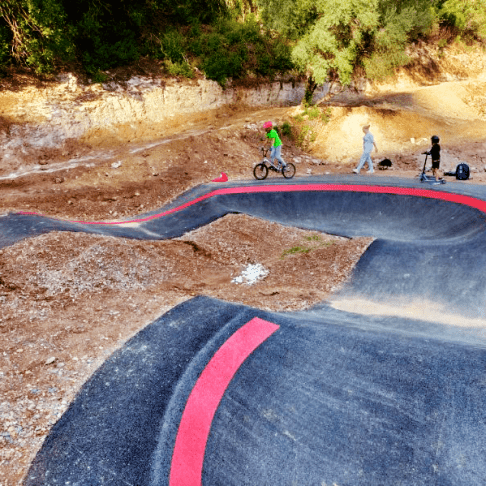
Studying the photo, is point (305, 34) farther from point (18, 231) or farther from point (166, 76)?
point (18, 231)

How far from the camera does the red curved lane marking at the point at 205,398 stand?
4.03 metres

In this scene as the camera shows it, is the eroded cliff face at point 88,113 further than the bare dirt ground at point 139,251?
Yes

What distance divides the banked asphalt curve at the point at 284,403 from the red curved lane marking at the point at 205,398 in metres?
0.02

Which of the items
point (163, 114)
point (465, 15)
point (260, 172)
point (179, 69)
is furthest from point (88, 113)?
point (465, 15)

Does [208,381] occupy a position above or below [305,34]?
below

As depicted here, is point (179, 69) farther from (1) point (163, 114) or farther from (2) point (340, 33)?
(2) point (340, 33)

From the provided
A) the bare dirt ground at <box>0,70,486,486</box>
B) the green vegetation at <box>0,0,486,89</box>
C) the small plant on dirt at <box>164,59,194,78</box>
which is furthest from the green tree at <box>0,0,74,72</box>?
the small plant on dirt at <box>164,59,194,78</box>

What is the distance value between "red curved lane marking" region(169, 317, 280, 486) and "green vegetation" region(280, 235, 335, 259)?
5062 mm

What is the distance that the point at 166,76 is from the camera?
Result: 80.2 ft

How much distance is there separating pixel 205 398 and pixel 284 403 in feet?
3.58

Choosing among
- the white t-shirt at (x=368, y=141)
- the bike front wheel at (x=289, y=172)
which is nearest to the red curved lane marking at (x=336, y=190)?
the bike front wheel at (x=289, y=172)

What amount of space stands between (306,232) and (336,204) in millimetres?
2904

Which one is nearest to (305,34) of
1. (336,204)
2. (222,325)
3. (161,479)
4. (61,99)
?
(336,204)

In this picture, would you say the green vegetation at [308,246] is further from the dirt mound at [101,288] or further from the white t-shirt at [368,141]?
the white t-shirt at [368,141]
